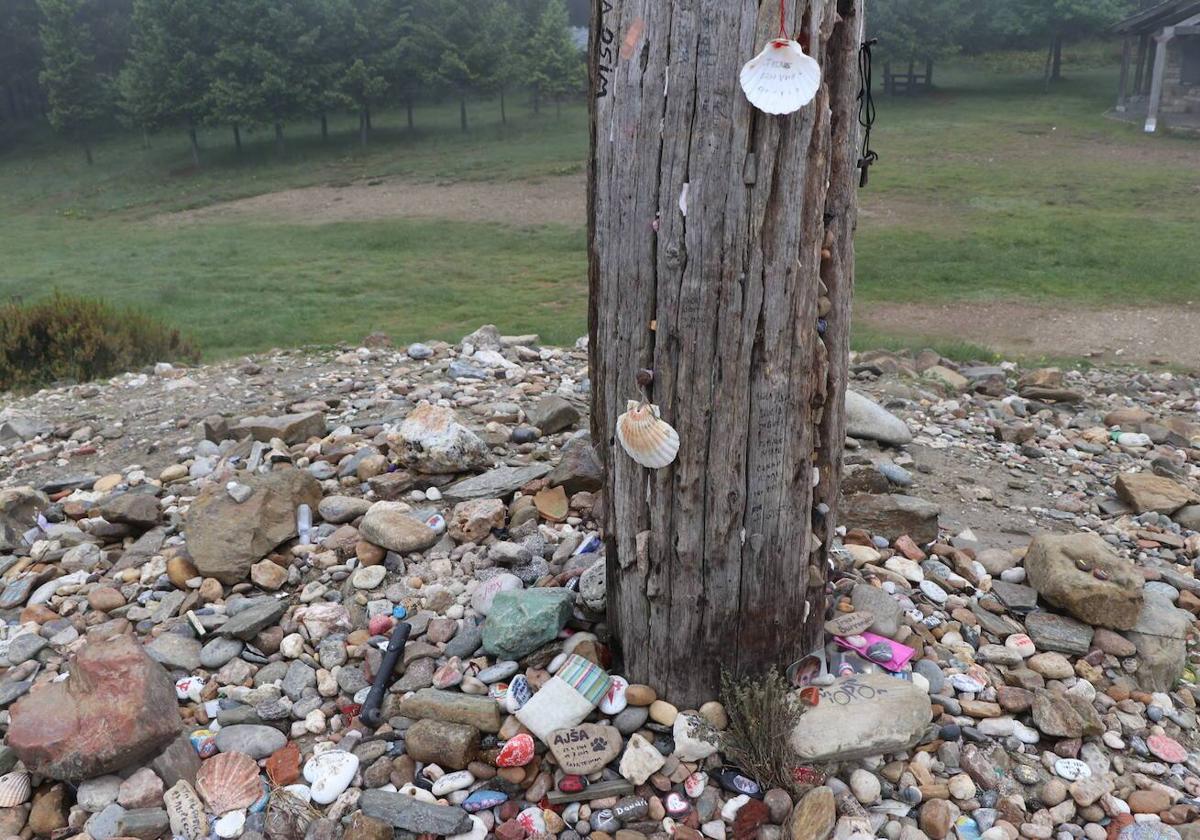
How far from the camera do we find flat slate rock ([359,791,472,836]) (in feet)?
8.31

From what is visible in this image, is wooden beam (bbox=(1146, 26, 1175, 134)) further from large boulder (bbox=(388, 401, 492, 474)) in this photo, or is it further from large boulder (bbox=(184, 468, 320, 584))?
large boulder (bbox=(184, 468, 320, 584))

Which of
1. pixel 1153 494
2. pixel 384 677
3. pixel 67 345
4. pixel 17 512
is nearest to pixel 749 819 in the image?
pixel 384 677

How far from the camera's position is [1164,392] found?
→ 7.77 meters

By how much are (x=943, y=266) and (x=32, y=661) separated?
44.9 feet

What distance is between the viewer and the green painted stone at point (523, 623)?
9.91 ft

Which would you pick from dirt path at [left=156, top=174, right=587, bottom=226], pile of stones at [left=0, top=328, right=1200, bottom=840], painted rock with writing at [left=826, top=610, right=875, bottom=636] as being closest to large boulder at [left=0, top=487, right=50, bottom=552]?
pile of stones at [left=0, top=328, right=1200, bottom=840]

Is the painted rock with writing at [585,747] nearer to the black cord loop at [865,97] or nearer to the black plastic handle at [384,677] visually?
Result: the black plastic handle at [384,677]

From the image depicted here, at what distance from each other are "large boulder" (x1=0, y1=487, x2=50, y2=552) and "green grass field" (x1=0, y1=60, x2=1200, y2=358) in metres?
6.45

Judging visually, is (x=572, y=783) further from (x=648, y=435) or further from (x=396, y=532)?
(x=396, y=532)

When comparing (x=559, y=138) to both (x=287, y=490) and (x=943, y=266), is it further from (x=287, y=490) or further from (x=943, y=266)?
(x=287, y=490)

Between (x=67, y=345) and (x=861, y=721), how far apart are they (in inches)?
334

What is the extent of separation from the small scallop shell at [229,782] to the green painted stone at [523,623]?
0.79 meters

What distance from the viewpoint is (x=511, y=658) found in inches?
120

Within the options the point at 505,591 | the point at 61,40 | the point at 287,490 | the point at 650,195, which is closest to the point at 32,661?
the point at 287,490
